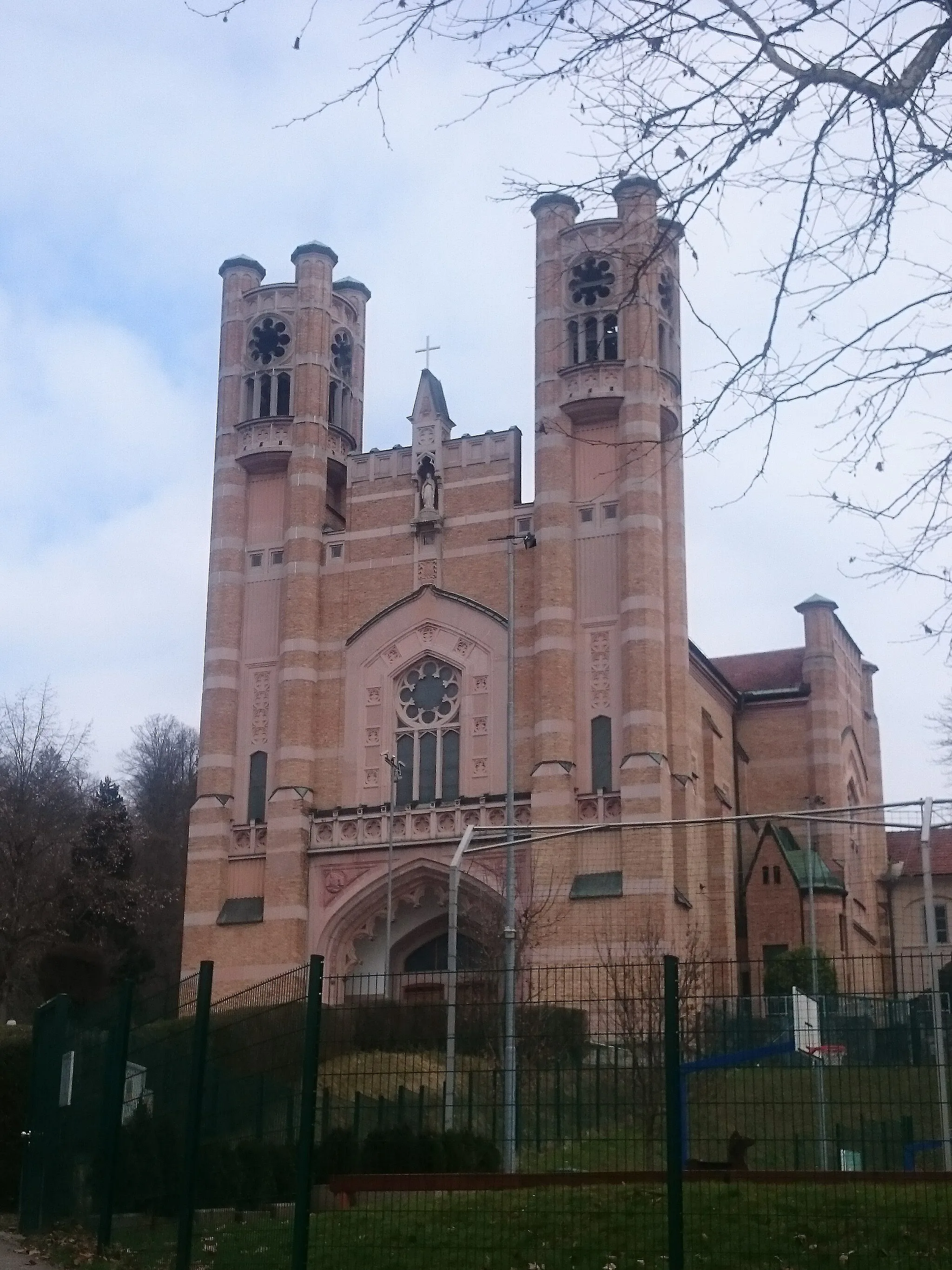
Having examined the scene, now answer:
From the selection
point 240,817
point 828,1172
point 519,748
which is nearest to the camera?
point 828,1172

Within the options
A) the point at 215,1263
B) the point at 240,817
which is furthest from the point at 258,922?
the point at 215,1263

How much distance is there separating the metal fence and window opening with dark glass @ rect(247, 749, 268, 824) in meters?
33.3

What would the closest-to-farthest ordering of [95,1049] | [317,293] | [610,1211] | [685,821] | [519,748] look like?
[610,1211]
[95,1049]
[685,821]
[519,748]
[317,293]

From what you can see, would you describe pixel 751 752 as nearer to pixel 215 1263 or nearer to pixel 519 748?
pixel 519 748

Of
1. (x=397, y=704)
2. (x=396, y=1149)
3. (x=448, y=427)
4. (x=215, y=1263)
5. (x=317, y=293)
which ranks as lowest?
(x=215, y=1263)

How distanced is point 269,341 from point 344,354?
99.8 inches

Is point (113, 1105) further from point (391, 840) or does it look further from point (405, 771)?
point (405, 771)

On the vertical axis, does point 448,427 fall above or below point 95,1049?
above

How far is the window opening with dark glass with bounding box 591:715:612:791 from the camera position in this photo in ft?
141

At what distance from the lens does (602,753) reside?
43406 millimetres

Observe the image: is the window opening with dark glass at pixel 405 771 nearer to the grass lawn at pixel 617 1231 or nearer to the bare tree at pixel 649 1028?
the bare tree at pixel 649 1028

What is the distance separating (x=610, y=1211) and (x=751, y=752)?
4436cm

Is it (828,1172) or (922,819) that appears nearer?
(828,1172)

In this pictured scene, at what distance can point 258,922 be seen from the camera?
4506 cm
